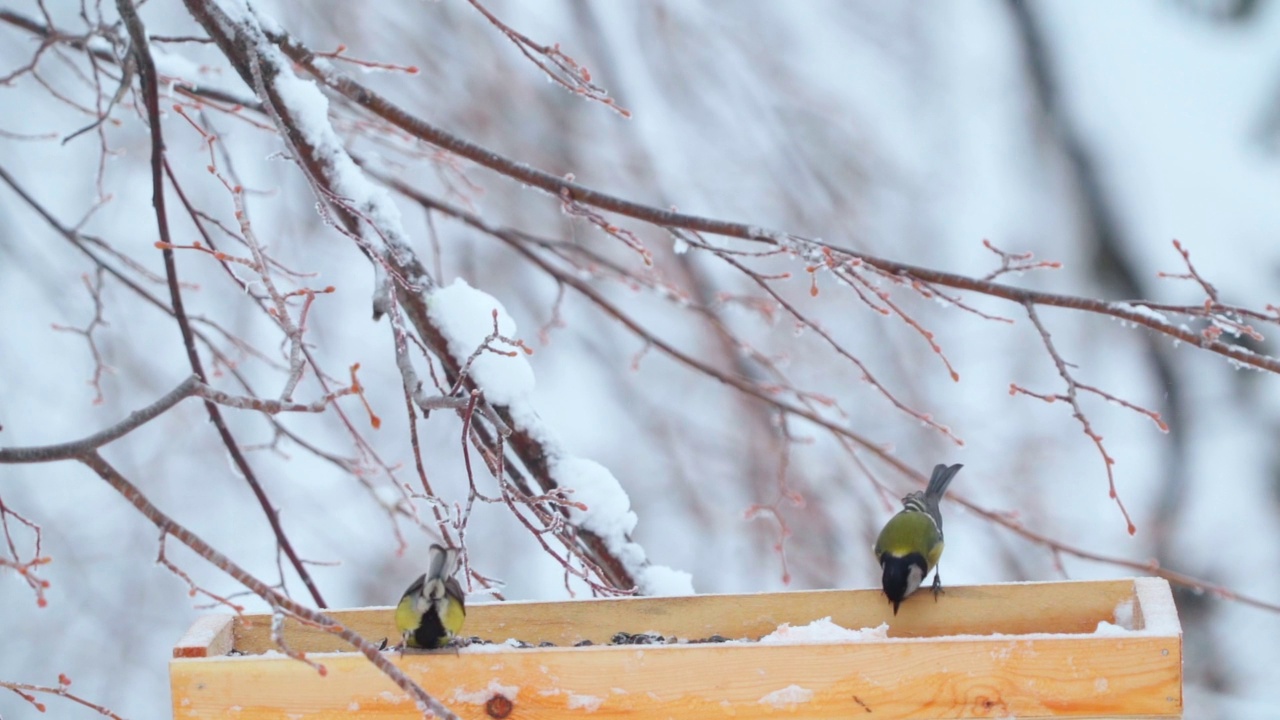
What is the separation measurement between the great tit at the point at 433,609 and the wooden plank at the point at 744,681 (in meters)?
0.05

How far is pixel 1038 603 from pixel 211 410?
171 centimetres

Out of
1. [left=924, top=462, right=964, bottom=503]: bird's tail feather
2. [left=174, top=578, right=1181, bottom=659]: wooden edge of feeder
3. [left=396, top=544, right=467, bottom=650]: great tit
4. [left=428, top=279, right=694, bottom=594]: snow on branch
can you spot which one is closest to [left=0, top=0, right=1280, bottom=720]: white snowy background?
[left=924, top=462, right=964, bottom=503]: bird's tail feather

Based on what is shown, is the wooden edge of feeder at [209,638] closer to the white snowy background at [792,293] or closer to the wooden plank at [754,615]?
the wooden plank at [754,615]

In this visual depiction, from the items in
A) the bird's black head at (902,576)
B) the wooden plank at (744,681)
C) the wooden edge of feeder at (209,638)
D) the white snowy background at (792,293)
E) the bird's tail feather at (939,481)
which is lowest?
the wooden plank at (744,681)

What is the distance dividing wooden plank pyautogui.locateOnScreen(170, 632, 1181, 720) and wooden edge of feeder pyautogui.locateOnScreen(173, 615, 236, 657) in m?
0.09

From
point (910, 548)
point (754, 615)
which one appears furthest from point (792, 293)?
point (754, 615)

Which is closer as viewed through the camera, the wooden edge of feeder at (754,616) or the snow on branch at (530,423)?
the wooden edge of feeder at (754,616)

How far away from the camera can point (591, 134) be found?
18.6 feet

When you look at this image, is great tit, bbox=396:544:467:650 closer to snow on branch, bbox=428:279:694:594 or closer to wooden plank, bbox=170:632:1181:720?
wooden plank, bbox=170:632:1181:720

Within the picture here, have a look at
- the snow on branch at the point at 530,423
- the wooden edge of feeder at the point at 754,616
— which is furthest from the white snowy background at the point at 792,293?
the wooden edge of feeder at the point at 754,616

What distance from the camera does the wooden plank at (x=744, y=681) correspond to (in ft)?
5.09

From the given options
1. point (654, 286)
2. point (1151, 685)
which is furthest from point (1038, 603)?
point (654, 286)

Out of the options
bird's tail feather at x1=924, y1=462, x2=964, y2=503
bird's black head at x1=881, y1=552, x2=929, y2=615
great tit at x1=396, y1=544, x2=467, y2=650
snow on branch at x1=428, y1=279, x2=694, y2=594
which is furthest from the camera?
bird's tail feather at x1=924, y1=462, x2=964, y2=503

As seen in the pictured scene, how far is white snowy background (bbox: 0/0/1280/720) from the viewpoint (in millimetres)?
5430
